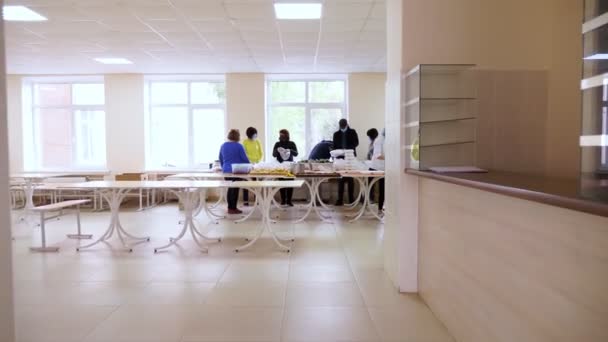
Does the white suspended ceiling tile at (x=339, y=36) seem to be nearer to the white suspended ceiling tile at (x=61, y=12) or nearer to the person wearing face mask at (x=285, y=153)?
the person wearing face mask at (x=285, y=153)

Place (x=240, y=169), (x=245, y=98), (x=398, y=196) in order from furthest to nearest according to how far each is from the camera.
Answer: (x=245, y=98) → (x=240, y=169) → (x=398, y=196)

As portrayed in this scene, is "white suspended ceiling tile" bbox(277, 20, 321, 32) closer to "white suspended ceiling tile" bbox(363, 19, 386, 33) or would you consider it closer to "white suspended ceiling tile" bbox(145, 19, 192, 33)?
"white suspended ceiling tile" bbox(363, 19, 386, 33)

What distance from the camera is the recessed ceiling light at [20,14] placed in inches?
179

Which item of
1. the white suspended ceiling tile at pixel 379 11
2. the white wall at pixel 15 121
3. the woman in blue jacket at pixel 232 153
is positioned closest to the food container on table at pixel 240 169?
the woman in blue jacket at pixel 232 153

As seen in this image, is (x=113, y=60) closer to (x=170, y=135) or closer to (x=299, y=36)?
(x=170, y=135)

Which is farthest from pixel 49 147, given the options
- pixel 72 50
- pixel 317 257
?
pixel 317 257

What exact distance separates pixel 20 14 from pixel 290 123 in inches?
210

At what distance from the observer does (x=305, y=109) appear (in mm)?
8922

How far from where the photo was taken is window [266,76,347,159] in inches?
350

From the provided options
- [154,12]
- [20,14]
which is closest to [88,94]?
[20,14]

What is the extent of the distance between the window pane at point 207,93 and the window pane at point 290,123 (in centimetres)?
126

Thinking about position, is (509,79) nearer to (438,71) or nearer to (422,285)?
(438,71)

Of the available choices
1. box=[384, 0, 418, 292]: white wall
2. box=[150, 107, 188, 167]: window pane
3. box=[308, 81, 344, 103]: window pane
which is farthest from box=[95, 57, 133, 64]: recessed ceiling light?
box=[384, 0, 418, 292]: white wall

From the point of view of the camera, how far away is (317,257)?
3.84m
